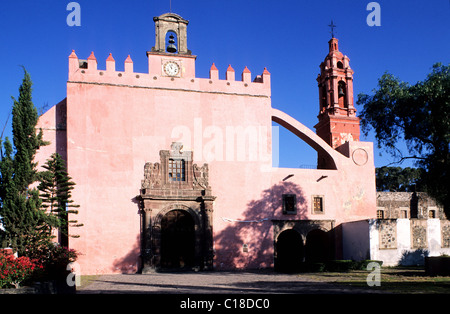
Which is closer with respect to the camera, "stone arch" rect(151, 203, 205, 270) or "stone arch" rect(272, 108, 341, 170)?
"stone arch" rect(151, 203, 205, 270)

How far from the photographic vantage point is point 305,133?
2509 centimetres

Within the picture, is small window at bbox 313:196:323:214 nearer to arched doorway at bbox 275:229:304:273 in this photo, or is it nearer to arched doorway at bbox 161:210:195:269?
arched doorway at bbox 275:229:304:273

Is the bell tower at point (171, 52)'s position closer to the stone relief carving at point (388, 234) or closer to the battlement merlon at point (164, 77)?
the battlement merlon at point (164, 77)

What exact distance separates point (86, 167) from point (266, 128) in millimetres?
9568

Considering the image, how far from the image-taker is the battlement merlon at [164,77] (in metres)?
22.2

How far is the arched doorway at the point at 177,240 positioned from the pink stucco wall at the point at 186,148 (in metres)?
1.27

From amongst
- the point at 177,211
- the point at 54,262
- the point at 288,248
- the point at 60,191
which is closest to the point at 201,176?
the point at 177,211

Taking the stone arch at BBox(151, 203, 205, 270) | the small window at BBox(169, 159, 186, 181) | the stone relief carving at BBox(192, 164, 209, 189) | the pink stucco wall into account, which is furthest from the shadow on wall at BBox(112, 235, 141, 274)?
the stone relief carving at BBox(192, 164, 209, 189)

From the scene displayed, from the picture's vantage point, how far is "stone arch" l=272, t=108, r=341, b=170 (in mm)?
24922

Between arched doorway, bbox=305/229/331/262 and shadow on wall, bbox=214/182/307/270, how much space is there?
3.08m

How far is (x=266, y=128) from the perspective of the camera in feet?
78.8

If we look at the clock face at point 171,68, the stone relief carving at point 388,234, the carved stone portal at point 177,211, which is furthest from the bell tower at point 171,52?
the stone relief carving at point 388,234
